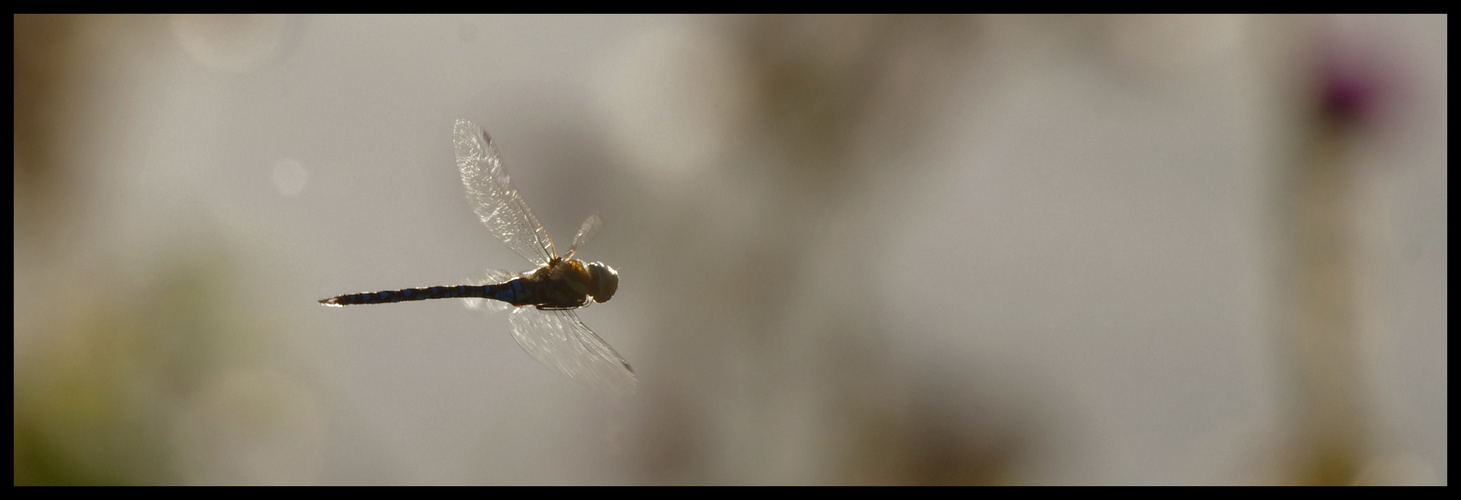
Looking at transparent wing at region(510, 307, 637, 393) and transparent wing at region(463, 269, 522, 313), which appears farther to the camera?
transparent wing at region(463, 269, 522, 313)

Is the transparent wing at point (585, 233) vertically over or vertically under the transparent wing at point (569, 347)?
over

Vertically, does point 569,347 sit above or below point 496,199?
below

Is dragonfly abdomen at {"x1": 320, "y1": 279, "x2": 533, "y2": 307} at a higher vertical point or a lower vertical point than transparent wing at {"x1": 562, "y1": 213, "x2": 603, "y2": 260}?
lower

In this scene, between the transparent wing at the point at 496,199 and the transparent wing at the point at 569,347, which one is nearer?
the transparent wing at the point at 569,347

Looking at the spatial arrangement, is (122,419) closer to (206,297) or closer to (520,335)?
(206,297)

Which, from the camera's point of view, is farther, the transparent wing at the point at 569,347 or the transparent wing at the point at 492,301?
the transparent wing at the point at 492,301

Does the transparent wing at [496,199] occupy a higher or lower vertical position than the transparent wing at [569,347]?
higher
